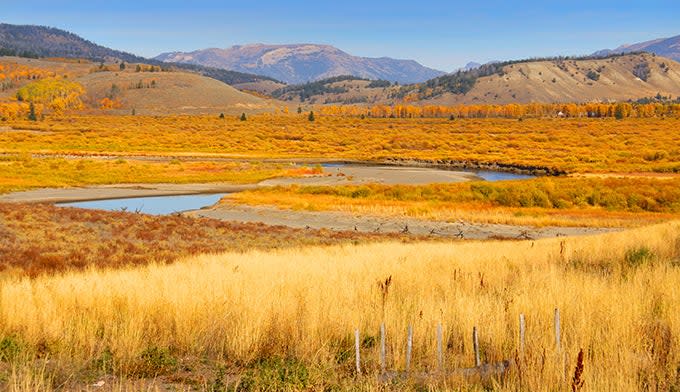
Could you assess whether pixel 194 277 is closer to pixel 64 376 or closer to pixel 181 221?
pixel 64 376

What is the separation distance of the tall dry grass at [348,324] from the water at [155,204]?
3884 centimetres

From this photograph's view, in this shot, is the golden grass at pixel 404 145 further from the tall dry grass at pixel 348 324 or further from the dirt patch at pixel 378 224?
the tall dry grass at pixel 348 324

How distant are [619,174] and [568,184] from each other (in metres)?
18.2

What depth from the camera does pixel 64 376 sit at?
664 centimetres

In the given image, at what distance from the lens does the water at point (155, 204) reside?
49.1m

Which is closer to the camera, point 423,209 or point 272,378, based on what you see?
point 272,378

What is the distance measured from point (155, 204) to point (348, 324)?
47.2 m

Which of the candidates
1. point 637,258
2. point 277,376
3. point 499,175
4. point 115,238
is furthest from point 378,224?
point 499,175

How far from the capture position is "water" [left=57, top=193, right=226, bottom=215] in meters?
49.1

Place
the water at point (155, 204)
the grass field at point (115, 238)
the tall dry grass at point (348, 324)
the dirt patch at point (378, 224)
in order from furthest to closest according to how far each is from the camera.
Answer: the water at point (155, 204) < the dirt patch at point (378, 224) < the grass field at point (115, 238) < the tall dry grass at point (348, 324)

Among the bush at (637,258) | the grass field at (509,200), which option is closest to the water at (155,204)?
the grass field at (509,200)

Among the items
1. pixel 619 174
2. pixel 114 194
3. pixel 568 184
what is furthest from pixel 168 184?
pixel 619 174

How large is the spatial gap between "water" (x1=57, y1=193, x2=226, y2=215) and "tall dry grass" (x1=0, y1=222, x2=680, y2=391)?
3884 centimetres

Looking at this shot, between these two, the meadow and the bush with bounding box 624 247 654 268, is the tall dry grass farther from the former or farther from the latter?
the bush with bounding box 624 247 654 268
